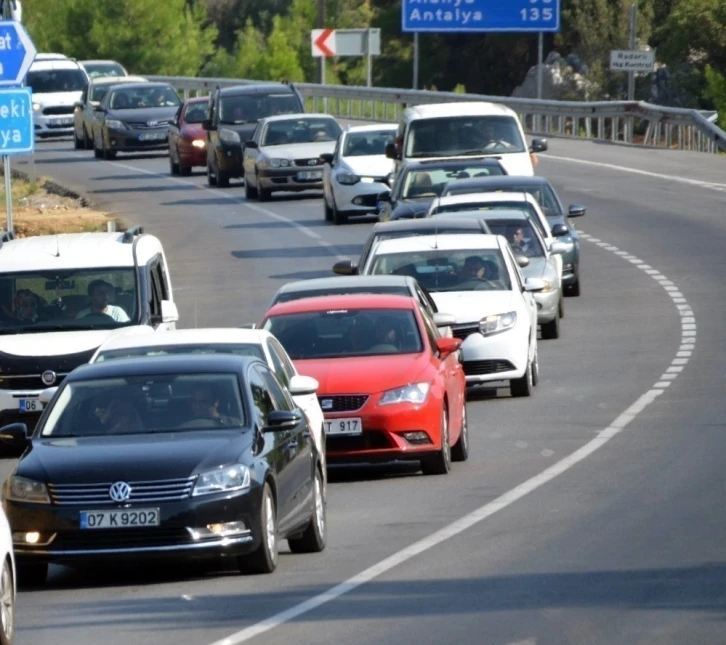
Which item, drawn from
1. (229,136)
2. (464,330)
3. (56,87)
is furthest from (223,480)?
(56,87)

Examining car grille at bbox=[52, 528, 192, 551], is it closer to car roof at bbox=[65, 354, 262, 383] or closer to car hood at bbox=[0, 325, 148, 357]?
car roof at bbox=[65, 354, 262, 383]

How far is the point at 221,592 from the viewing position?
11680mm

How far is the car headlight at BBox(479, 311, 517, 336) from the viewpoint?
20.8 metres

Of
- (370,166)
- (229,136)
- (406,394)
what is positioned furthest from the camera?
(229,136)

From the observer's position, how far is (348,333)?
57.1ft

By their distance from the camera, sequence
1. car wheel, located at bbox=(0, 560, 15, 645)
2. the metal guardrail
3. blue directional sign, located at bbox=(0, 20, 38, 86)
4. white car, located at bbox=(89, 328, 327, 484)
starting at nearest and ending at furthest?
car wheel, located at bbox=(0, 560, 15, 645) → white car, located at bbox=(89, 328, 327, 484) → blue directional sign, located at bbox=(0, 20, 38, 86) → the metal guardrail

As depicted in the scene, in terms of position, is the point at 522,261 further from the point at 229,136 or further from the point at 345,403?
the point at 229,136

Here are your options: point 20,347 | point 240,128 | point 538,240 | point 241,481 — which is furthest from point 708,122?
point 241,481

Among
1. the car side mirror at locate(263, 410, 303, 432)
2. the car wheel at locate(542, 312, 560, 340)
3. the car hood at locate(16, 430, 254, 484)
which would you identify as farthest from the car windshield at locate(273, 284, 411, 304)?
the car wheel at locate(542, 312, 560, 340)

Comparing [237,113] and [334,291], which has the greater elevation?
[334,291]

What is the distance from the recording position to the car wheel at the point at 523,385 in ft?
68.9

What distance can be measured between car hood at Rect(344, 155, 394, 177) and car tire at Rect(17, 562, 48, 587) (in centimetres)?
2591

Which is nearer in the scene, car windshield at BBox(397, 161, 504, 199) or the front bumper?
the front bumper

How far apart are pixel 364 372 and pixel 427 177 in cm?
1450
